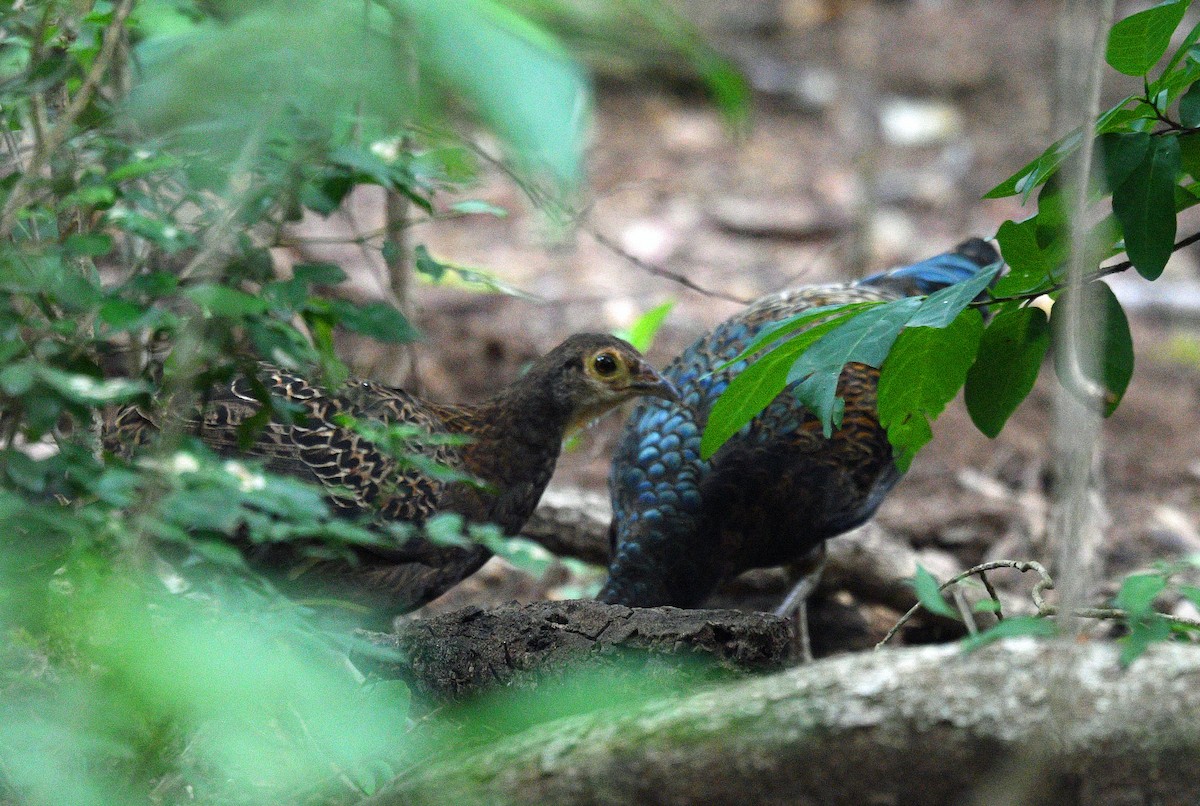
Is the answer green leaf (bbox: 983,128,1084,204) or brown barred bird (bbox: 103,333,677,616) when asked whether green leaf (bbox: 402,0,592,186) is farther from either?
brown barred bird (bbox: 103,333,677,616)

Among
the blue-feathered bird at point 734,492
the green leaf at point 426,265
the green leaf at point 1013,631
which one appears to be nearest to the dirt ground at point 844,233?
the blue-feathered bird at point 734,492

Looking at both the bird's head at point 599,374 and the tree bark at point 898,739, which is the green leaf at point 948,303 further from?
the bird's head at point 599,374

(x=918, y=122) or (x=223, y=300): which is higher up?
(x=918, y=122)

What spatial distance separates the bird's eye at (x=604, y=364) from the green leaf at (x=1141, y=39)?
1527mm

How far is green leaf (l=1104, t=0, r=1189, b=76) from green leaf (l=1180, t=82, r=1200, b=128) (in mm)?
78

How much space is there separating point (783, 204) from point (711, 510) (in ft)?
15.9

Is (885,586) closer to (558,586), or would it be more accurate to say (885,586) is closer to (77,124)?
(558,586)

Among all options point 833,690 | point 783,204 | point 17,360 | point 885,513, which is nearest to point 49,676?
point 17,360

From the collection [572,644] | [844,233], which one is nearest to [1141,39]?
[572,644]

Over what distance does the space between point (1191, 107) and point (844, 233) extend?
5.52 m

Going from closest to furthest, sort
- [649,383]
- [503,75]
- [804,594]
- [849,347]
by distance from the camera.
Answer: [503,75], [849,347], [649,383], [804,594]

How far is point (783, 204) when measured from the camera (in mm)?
7938

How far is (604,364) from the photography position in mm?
3279

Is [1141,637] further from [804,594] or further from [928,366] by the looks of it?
[804,594]
